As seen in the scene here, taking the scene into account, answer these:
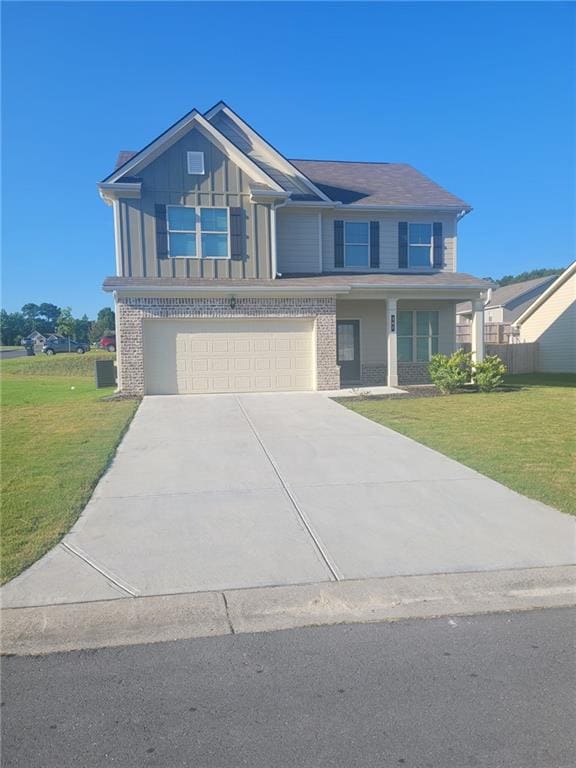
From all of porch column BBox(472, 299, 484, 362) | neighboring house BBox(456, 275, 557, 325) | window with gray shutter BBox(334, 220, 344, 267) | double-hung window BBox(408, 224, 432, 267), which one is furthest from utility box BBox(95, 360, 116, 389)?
neighboring house BBox(456, 275, 557, 325)

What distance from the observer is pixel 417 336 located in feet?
65.9

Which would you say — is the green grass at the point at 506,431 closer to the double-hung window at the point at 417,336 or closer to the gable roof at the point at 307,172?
the double-hung window at the point at 417,336

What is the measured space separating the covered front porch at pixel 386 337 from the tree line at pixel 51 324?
138 feet

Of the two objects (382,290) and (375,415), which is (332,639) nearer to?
(375,415)

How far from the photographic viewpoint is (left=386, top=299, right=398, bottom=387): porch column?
1758 cm

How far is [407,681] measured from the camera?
310cm

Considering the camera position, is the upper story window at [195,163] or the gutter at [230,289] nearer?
the gutter at [230,289]

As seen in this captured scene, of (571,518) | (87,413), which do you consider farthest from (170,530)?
(87,413)

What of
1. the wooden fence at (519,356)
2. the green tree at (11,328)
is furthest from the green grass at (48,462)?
the green tree at (11,328)

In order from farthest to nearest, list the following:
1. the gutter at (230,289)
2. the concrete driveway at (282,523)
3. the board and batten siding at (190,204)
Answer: the board and batten siding at (190,204)
the gutter at (230,289)
the concrete driveway at (282,523)

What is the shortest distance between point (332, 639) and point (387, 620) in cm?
47

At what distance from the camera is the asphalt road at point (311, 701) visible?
8.45ft

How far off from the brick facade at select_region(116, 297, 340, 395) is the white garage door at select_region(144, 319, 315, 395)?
0.81 feet

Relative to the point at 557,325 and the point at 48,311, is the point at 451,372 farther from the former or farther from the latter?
the point at 48,311
